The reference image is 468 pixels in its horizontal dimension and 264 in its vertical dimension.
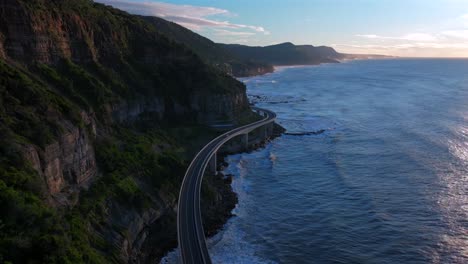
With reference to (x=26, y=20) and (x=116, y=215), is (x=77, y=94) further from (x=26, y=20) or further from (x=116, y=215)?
(x=116, y=215)

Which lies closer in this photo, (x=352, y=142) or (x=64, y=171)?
(x=64, y=171)

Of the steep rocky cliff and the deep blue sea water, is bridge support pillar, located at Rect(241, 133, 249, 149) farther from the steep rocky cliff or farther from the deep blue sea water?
the steep rocky cliff

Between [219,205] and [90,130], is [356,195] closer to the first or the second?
[219,205]

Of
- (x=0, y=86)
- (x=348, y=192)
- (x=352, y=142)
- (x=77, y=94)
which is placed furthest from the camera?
(x=352, y=142)

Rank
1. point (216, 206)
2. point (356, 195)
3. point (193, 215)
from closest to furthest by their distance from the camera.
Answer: point (193, 215) → point (216, 206) → point (356, 195)

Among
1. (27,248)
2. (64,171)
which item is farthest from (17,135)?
(27,248)

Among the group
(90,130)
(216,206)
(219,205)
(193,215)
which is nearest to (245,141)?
(219,205)

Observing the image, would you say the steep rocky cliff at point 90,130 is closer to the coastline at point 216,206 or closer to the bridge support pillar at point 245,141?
the coastline at point 216,206
